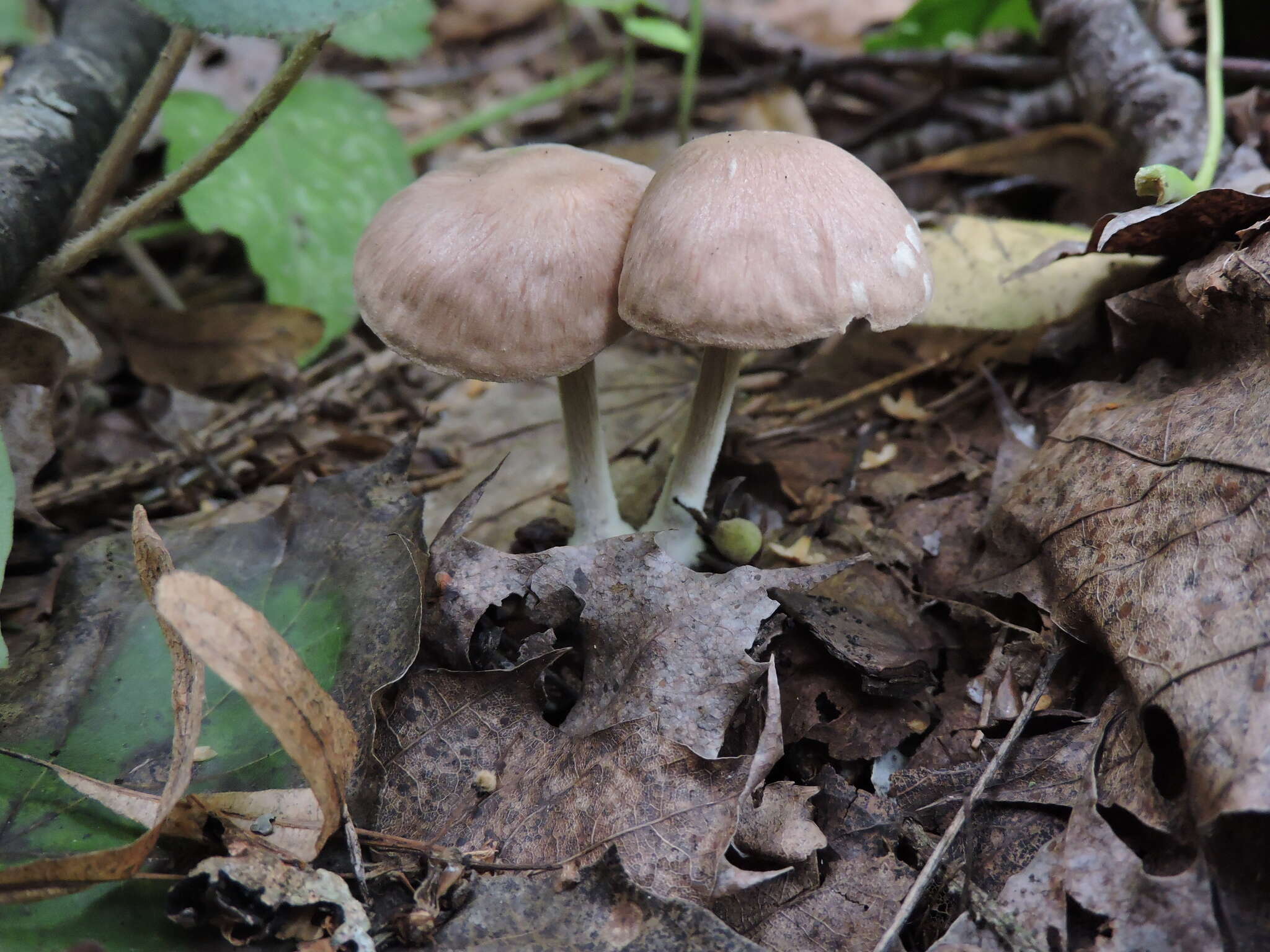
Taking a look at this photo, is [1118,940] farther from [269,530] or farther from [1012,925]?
[269,530]

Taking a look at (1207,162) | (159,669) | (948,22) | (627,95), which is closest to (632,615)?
(159,669)

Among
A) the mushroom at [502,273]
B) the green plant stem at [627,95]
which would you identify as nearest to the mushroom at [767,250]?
the mushroom at [502,273]

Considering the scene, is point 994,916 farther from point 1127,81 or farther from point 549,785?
point 1127,81

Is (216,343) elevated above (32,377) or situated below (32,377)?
below

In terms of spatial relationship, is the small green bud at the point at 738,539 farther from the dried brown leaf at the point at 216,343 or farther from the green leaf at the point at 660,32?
the green leaf at the point at 660,32

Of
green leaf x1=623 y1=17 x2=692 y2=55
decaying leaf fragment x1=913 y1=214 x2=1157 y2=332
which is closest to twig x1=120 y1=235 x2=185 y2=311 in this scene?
green leaf x1=623 y1=17 x2=692 y2=55

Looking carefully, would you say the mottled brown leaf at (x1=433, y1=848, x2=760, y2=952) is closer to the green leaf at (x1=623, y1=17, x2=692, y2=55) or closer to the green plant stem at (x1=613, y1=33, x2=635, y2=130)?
the green leaf at (x1=623, y1=17, x2=692, y2=55)

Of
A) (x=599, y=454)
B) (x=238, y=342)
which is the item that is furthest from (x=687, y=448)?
(x=238, y=342)
